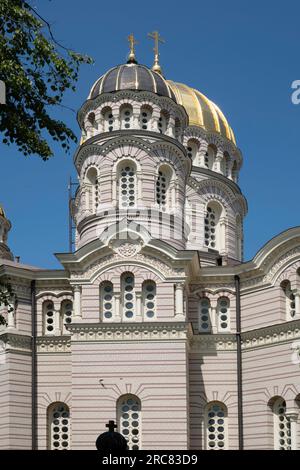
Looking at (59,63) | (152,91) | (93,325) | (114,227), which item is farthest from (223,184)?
(59,63)

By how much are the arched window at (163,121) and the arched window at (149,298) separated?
7164 millimetres

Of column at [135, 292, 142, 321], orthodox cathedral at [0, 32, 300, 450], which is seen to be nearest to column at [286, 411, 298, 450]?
orthodox cathedral at [0, 32, 300, 450]

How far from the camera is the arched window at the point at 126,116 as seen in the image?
3647 centimetres

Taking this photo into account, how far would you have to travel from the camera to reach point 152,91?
1444 inches

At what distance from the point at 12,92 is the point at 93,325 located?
56.9 ft

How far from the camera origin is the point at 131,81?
1457 inches

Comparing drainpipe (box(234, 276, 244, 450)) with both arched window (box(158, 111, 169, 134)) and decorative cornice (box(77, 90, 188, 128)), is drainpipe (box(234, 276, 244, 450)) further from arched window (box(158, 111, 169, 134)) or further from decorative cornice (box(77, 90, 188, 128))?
decorative cornice (box(77, 90, 188, 128))

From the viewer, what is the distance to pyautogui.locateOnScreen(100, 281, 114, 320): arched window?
107ft

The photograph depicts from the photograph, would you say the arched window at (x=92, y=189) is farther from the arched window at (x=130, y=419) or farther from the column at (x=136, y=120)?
the arched window at (x=130, y=419)

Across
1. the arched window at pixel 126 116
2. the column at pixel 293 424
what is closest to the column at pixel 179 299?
the column at pixel 293 424

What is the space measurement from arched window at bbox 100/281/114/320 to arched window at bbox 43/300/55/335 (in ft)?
8.97

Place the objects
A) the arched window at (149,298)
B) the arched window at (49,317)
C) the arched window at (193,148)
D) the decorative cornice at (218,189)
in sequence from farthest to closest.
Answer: the arched window at (193,148) < the decorative cornice at (218,189) < the arched window at (49,317) < the arched window at (149,298)

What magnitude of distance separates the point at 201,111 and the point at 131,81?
831 centimetres

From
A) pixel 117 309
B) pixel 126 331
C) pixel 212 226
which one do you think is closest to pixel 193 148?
pixel 212 226
